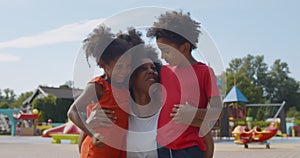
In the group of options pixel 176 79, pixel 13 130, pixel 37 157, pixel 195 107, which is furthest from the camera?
Result: pixel 13 130

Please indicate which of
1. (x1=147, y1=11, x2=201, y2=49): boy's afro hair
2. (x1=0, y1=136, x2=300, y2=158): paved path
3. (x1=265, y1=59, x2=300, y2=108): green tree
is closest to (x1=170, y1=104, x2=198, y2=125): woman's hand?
(x1=147, y1=11, x2=201, y2=49): boy's afro hair

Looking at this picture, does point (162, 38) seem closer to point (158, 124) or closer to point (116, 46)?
point (116, 46)

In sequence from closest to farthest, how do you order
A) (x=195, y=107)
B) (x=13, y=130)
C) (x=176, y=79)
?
(x=195, y=107), (x=176, y=79), (x=13, y=130)

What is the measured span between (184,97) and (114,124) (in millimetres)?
353

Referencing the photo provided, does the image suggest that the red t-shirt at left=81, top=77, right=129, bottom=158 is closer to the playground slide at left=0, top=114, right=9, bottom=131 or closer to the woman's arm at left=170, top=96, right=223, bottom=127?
the woman's arm at left=170, top=96, right=223, bottom=127

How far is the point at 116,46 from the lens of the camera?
76.8 inches

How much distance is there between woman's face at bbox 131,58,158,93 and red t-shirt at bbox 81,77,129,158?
7 cm

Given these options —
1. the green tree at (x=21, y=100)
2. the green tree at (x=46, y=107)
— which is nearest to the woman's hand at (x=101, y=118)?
the green tree at (x=46, y=107)

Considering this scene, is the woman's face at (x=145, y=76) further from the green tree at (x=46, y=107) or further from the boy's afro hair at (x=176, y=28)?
the green tree at (x=46, y=107)

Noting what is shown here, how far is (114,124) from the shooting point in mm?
1936

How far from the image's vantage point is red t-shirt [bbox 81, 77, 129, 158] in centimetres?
193

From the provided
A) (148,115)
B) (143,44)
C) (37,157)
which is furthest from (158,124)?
(37,157)

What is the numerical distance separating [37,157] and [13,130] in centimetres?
2101

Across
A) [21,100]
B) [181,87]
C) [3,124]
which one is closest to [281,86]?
[21,100]
